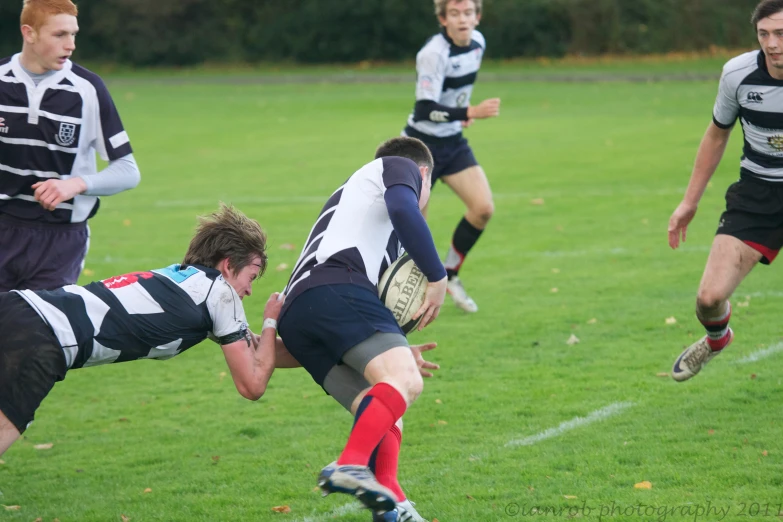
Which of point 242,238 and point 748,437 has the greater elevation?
point 242,238

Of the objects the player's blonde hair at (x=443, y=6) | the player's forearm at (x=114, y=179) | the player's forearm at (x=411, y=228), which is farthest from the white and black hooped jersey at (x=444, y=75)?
the player's forearm at (x=411, y=228)

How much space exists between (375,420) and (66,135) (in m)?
2.49

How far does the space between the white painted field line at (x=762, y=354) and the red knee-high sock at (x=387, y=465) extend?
3.37 m

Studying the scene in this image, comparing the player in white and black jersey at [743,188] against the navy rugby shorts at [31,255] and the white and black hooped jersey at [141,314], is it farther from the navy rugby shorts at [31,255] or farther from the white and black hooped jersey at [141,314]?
the navy rugby shorts at [31,255]

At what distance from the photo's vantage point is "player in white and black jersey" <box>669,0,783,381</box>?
6.05 metres

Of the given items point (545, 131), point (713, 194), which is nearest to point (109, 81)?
point (545, 131)

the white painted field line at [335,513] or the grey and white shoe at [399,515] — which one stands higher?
the grey and white shoe at [399,515]

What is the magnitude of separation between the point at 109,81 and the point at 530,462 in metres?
39.3

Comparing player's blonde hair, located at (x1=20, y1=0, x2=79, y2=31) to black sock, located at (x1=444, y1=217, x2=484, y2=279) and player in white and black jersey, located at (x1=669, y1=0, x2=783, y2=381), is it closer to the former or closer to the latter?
player in white and black jersey, located at (x1=669, y1=0, x2=783, y2=381)

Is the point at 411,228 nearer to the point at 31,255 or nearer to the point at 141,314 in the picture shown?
the point at 141,314

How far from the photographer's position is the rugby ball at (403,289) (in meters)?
4.89

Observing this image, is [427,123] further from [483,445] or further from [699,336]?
[483,445]

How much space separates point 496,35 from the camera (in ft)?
147

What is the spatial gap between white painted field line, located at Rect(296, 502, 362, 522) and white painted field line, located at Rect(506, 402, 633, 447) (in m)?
1.10
